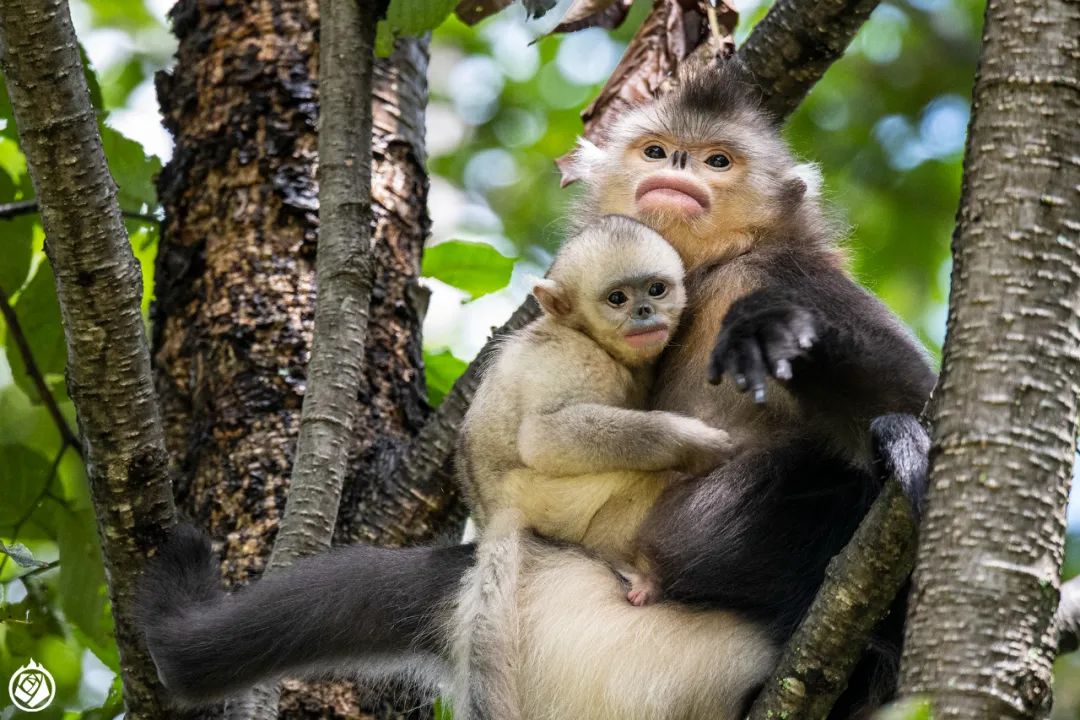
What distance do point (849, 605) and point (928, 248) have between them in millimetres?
4771

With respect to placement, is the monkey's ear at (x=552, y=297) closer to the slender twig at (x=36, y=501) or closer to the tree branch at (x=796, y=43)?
the tree branch at (x=796, y=43)

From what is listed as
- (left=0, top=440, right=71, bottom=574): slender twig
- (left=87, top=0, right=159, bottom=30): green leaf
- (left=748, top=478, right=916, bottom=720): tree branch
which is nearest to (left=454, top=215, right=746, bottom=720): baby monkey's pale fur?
(left=748, top=478, right=916, bottom=720): tree branch

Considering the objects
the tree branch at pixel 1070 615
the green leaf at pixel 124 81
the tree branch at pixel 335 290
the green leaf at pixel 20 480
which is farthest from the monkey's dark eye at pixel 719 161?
the green leaf at pixel 124 81

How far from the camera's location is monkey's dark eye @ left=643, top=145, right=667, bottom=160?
376 centimetres

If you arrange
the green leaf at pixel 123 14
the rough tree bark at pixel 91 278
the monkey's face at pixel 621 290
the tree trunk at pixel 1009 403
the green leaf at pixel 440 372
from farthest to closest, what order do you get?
the green leaf at pixel 123 14
the green leaf at pixel 440 372
the monkey's face at pixel 621 290
the rough tree bark at pixel 91 278
the tree trunk at pixel 1009 403

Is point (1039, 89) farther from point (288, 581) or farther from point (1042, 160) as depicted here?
point (288, 581)

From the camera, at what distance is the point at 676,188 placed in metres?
3.54

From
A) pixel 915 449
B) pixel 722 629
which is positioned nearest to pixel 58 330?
pixel 722 629

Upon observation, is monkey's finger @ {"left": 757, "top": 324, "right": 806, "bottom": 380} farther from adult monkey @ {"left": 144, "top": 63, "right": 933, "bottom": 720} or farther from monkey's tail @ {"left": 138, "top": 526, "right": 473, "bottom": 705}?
monkey's tail @ {"left": 138, "top": 526, "right": 473, "bottom": 705}

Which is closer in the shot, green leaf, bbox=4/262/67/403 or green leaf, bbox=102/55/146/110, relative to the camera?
green leaf, bbox=4/262/67/403

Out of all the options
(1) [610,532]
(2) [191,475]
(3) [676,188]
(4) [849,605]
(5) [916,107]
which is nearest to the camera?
(4) [849,605]

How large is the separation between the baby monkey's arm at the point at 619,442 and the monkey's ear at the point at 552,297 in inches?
14.1

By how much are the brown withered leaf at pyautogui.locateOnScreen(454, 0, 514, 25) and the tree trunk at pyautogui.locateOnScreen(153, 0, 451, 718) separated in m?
0.71

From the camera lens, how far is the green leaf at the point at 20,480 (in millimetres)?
3869
